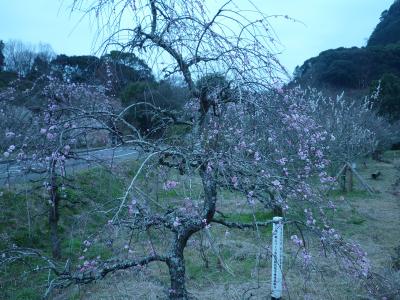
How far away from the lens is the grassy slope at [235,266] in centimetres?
485

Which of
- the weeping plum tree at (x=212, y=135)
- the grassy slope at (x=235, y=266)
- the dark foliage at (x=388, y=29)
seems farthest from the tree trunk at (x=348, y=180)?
the dark foliage at (x=388, y=29)

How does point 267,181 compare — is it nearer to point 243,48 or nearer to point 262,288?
point 243,48

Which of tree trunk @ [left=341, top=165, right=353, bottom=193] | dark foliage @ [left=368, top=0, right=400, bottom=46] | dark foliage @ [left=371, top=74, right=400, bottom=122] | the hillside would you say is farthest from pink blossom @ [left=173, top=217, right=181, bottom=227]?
dark foliage @ [left=368, top=0, right=400, bottom=46]

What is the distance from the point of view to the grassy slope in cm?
485

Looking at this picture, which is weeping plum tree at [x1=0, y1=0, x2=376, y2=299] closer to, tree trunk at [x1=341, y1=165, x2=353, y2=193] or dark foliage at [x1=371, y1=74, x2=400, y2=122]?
tree trunk at [x1=341, y1=165, x2=353, y2=193]

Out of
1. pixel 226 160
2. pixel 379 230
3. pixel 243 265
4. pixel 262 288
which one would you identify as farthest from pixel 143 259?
pixel 379 230

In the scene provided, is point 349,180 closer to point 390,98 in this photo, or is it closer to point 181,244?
point 181,244

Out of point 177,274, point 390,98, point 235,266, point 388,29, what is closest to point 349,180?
point 235,266

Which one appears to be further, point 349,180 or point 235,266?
point 349,180

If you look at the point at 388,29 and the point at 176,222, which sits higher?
the point at 388,29

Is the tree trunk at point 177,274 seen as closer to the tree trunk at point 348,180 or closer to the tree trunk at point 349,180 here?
the tree trunk at point 348,180

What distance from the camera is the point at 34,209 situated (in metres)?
7.69

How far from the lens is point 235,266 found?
5918mm

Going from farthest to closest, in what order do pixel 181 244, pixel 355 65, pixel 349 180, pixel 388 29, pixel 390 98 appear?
pixel 388 29
pixel 355 65
pixel 390 98
pixel 349 180
pixel 181 244
